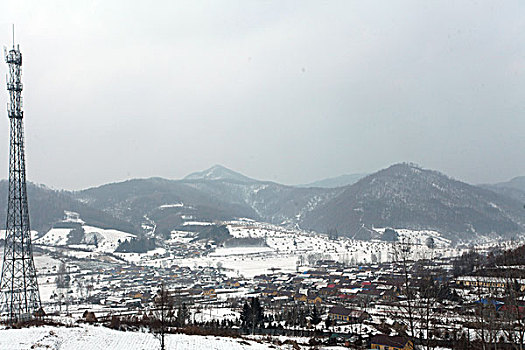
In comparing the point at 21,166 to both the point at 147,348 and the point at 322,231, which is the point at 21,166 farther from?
the point at 322,231

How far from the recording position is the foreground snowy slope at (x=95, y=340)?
34.8 ft

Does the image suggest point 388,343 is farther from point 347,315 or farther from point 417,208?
point 417,208

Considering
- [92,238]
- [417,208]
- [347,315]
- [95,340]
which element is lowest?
[347,315]

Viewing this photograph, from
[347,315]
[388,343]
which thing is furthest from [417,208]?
[388,343]

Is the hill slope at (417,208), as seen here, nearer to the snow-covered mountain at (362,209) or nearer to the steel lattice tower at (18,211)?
the snow-covered mountain at (362,209)

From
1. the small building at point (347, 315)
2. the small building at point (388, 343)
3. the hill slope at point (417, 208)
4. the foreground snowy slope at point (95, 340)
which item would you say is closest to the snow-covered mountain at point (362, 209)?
the hill slope at point (417, 208)

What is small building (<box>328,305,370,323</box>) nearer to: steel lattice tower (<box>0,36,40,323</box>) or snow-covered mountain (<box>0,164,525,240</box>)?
steel lattice tower (<box>0,36,40,323</box>)

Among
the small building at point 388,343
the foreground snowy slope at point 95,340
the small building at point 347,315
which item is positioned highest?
the foreground snowy slope at point 95,340

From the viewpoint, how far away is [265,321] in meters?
26.0

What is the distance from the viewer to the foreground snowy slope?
10614 mm

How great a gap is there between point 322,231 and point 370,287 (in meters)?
89.4

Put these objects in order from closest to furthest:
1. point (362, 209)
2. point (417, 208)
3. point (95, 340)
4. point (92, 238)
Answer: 1. point (95, 340)
2. point (92, 238)
3. point (417, 208)
4. point (362, 209)

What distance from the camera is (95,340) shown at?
11836 mm

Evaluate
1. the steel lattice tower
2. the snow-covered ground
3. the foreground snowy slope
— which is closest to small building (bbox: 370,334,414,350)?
the foreground snowy slope
